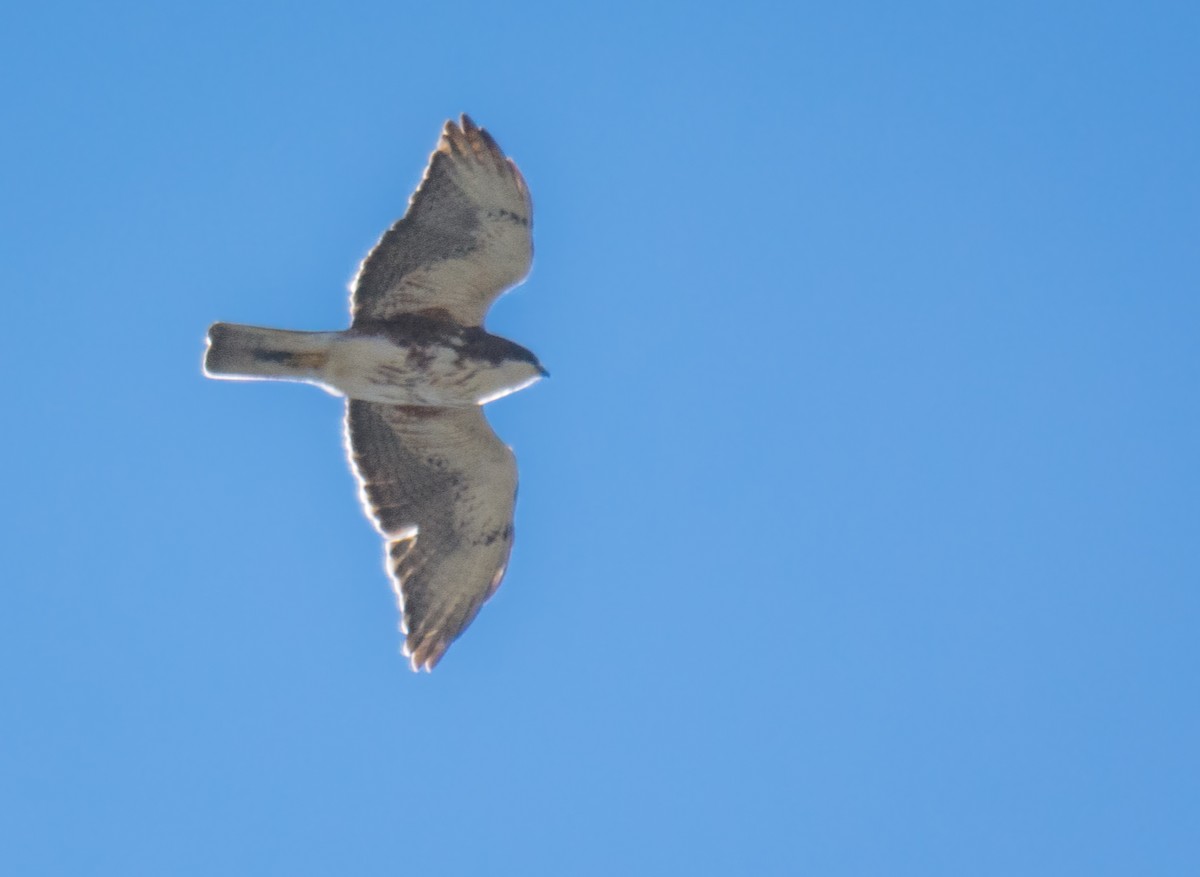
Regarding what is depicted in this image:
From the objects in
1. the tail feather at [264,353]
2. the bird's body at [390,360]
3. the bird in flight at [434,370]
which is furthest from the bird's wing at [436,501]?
the tail feather at [264,353]

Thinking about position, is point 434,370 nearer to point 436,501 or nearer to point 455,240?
point 455,240

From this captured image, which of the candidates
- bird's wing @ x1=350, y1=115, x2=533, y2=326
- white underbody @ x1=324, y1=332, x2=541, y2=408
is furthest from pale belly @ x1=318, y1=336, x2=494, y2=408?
bird's wing @ x1=350, y1=115, x2=533, y2=326

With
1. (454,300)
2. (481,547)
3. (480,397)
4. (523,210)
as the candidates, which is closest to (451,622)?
(481,547)

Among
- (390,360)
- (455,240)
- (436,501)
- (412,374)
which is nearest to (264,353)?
(390,360)

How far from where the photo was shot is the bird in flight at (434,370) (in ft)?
32.7

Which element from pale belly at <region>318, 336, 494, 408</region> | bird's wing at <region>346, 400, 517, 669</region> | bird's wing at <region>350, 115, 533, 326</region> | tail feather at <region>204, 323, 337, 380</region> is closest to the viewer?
tail feather at <region>204, 323, 337, 380</region>

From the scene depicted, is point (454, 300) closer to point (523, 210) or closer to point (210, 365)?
point (523, 210)

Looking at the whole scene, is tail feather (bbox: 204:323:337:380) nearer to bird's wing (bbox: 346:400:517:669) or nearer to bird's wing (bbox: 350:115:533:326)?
bird's wing (bbox: 350:115:533:326)

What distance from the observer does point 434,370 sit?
1023cm

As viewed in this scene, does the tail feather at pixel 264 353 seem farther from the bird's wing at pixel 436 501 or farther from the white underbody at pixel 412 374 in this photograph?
the bird's wing at pixel 436 501

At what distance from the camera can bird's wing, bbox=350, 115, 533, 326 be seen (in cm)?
995

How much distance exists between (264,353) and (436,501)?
1687 millimetres

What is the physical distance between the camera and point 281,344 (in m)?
9.95

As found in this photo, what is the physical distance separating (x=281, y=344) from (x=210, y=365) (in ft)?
1.54
